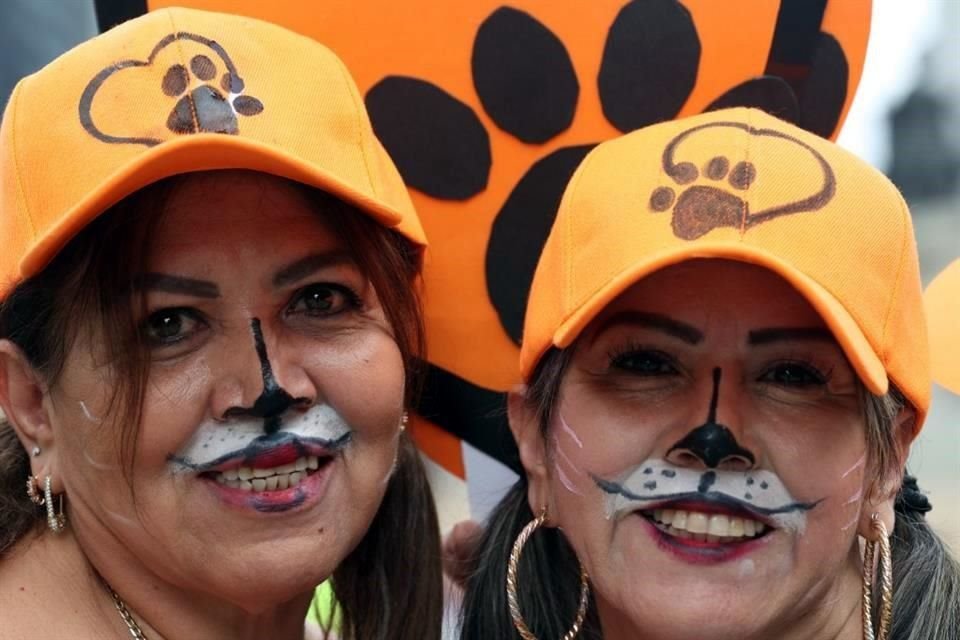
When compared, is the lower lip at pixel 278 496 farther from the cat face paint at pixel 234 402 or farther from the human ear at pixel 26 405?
the human ear at pixel 26 405

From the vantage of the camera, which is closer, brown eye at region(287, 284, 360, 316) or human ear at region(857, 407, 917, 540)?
human ear at region(857, 407, 917, 540)

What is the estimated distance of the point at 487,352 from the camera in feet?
9.66

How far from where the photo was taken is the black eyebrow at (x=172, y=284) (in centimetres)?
205

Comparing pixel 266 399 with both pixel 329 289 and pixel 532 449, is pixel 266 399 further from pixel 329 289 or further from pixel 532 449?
pixel 532 449

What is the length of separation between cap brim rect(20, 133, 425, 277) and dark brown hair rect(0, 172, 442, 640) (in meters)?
0.05

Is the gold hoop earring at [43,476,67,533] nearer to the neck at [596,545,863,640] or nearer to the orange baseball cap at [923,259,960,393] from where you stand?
the neck at [596,545,863,640]

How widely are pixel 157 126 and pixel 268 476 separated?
65 centimetres

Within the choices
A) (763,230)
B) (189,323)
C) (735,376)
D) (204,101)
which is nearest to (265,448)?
(189,323)

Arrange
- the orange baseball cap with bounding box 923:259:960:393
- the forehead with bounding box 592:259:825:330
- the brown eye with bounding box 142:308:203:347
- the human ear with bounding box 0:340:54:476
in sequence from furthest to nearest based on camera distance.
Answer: the orange baseball cap with bounding box 923:259:960:393 → the human ear with bounding box 0:340:54:476 → the brown eye with bounding box 142:308:203:347 → the forehead with bounding box 592:259:825:330

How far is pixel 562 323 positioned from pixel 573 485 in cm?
29

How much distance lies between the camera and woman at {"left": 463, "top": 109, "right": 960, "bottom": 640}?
196cm

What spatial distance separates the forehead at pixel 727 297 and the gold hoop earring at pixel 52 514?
1187mm

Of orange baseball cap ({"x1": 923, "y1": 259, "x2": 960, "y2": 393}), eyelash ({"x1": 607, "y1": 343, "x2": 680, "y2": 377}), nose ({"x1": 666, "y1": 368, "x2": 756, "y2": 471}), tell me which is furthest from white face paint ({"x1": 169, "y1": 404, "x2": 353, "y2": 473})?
orange baseball cap ({"x1": 923, "y1": 259, "x2": 960, "y2": 393})

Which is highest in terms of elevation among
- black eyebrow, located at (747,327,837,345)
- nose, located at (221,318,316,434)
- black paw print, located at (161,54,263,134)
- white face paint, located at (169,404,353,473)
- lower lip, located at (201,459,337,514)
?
black paw print, located at (161,54,263,134)
